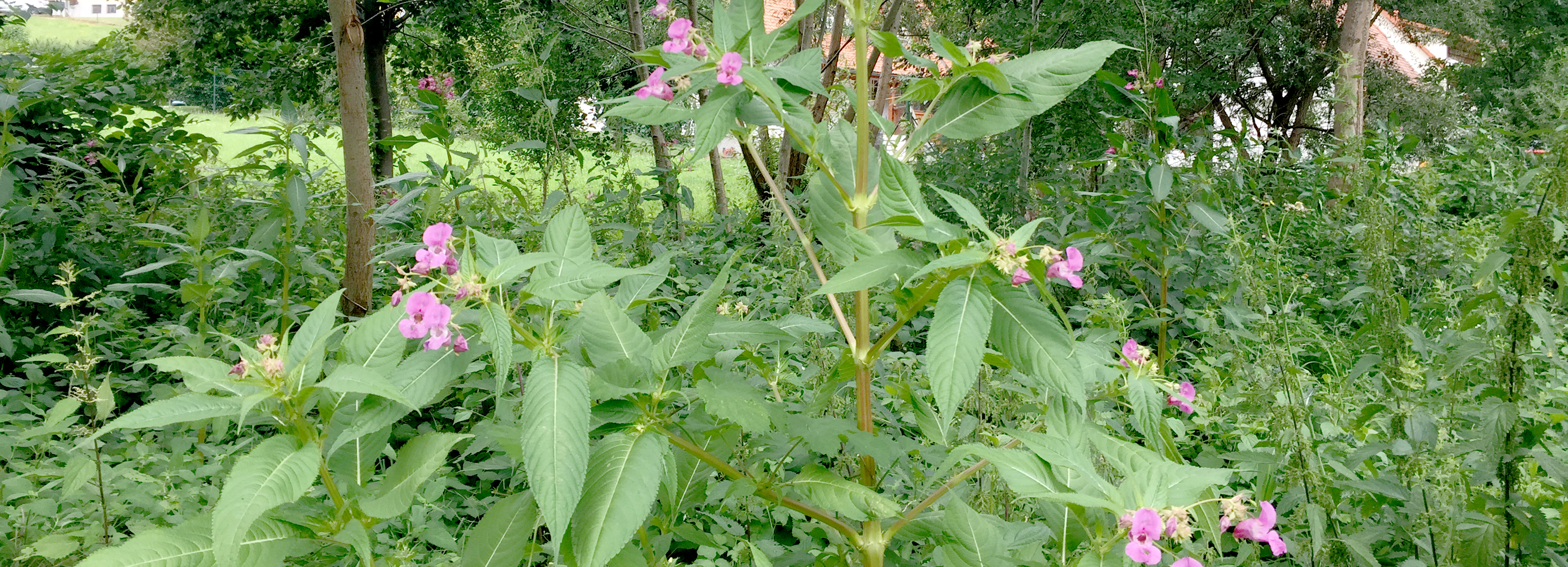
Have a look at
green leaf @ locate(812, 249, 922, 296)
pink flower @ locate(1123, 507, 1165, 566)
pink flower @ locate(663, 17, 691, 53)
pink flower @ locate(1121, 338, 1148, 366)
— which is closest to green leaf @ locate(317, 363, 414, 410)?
green leaf @ locate(812, 249, 922, 296)

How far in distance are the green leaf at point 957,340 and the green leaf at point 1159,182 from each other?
Answer: 272 centimetres

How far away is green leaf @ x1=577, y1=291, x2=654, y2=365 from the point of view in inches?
47.2

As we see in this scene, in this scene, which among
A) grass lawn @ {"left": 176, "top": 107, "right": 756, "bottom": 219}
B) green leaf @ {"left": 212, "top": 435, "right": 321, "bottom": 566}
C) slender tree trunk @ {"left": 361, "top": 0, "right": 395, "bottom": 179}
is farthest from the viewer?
slender tree trunk @ {"left": 361, "top": 0, "right": 395, "bottom": 179}

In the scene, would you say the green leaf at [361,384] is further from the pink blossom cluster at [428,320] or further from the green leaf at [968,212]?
the green leaf at [968,212]

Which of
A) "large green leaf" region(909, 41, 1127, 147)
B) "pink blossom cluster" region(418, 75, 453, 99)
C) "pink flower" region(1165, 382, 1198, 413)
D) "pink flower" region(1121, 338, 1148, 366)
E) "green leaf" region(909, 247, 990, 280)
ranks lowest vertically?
"pink flower" region(1165, 382, 1198, 413)

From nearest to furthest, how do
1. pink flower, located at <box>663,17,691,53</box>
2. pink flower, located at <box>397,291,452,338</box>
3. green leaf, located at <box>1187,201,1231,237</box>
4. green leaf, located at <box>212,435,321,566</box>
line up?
1. green leaf, located at <box>212,435,321,566</box>
2. pink flower, located at <box>397,291,452,338</box>
3. pink flower, located at <box>663,17,691,53</box>
4. green leaf, located at <box>1187,201,1231,237</box>

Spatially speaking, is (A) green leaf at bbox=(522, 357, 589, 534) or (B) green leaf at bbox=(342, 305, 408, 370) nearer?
(A) green leaf at bbox=(522, 357, 589, 534)

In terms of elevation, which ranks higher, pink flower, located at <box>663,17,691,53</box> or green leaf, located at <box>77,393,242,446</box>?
pink flower, located at <box>663,17,691,53</box>

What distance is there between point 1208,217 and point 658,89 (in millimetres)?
2823

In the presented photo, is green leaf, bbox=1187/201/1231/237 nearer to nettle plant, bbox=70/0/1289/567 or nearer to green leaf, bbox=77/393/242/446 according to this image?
nettle plant, bbox=70/0/1289/567

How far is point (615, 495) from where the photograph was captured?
1.03 meters

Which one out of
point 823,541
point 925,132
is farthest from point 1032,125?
point 925,132

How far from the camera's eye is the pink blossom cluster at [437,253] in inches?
44.6

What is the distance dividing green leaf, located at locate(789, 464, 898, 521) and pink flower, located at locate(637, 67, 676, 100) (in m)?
0.60
